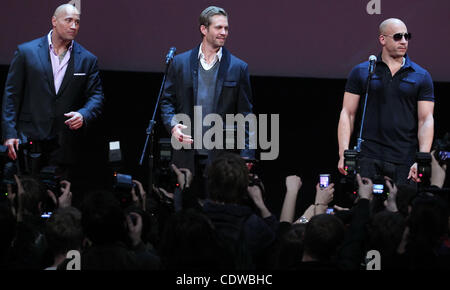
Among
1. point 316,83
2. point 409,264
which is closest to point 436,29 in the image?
point 316,83

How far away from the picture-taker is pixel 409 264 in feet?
8.39

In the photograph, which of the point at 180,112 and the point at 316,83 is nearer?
the point at 180,112

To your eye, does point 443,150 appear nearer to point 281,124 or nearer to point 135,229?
point 135,229

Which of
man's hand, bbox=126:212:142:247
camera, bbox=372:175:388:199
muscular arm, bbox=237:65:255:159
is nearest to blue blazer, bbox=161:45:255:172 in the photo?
muscular arm, bbox=237:65:255:159

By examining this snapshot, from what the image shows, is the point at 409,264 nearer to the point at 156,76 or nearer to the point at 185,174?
the point at 185,174

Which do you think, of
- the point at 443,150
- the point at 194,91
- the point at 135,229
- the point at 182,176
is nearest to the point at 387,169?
the point at 443,150

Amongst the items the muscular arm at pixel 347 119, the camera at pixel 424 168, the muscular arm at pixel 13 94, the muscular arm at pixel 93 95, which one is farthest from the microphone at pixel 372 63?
the muscular arm at pixel 13 94

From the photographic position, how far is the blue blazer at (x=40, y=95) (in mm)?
4281

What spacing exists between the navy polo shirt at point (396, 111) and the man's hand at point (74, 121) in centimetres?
182

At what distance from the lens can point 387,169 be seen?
4.25 metres

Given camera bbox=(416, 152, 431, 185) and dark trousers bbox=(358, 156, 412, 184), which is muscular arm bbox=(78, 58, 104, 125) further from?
camera bbox=(416, 152, 431, 185)

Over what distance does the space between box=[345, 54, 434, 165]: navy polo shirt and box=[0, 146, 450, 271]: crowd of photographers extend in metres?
1.19

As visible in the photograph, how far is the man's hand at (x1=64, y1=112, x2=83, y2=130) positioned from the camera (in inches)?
164
